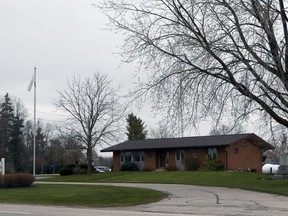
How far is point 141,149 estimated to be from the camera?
62.3 metres

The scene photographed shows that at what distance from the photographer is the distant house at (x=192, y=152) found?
55750 mm

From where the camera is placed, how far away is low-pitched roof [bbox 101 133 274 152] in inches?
2179

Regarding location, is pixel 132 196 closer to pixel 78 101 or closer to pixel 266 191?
pixel 266 191

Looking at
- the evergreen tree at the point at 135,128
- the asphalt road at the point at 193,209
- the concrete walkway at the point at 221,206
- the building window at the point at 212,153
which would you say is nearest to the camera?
the asphalt road at the point at 193,209

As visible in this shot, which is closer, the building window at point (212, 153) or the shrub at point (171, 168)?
the building window at point (212, 153)

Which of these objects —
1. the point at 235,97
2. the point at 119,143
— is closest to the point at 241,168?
the point at 119,143

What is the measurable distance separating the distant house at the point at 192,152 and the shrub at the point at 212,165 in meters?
0.93

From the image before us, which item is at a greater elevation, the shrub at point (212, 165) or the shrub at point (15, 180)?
the shrub at point (212, 165)

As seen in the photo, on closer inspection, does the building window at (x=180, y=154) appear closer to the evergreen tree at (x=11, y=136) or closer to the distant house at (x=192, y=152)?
the distant house at (x=192, y=152)

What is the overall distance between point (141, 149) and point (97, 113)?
24.6 feet

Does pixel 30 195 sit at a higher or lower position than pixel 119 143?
lower

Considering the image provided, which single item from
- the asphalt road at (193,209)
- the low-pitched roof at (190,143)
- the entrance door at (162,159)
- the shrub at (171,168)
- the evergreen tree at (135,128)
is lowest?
the asphalt road at (193,209)

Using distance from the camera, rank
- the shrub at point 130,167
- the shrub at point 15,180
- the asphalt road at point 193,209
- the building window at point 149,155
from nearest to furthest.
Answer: the asphalt road at point 193,209 < the shrub at point 15,180 < the shrub at point 130,167 < the building window at point 149,155

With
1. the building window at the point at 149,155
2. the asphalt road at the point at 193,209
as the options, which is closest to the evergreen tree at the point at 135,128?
the building window at the point at 149,155
